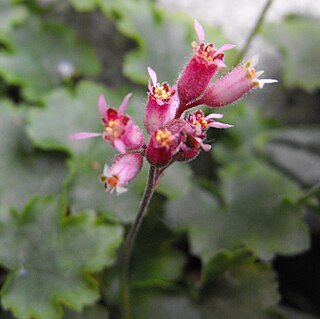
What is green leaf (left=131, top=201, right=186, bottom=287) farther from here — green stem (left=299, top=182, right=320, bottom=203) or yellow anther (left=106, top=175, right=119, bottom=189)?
yellow anther (left=106, top=175, right=119, bottom=189)

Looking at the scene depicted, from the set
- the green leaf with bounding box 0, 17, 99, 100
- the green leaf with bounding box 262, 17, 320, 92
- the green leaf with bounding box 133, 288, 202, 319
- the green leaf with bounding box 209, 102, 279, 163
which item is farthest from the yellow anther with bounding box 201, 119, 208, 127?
the green leaf with bounding box 262, 17, 320, 92

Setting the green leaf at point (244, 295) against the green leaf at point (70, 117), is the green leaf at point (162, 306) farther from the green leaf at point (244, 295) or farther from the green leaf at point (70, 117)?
the green leaf at point (70, 117)

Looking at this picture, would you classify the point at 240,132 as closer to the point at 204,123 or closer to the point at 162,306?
the point at 162,306

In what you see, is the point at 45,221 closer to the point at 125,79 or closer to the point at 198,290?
the point at 198,290

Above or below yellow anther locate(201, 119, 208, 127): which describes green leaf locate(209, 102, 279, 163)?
below

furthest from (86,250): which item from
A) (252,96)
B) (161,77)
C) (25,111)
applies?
(252,96)

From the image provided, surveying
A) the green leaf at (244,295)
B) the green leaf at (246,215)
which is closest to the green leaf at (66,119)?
the green leaf at (246,215)

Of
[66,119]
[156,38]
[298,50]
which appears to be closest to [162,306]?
[66,119]
